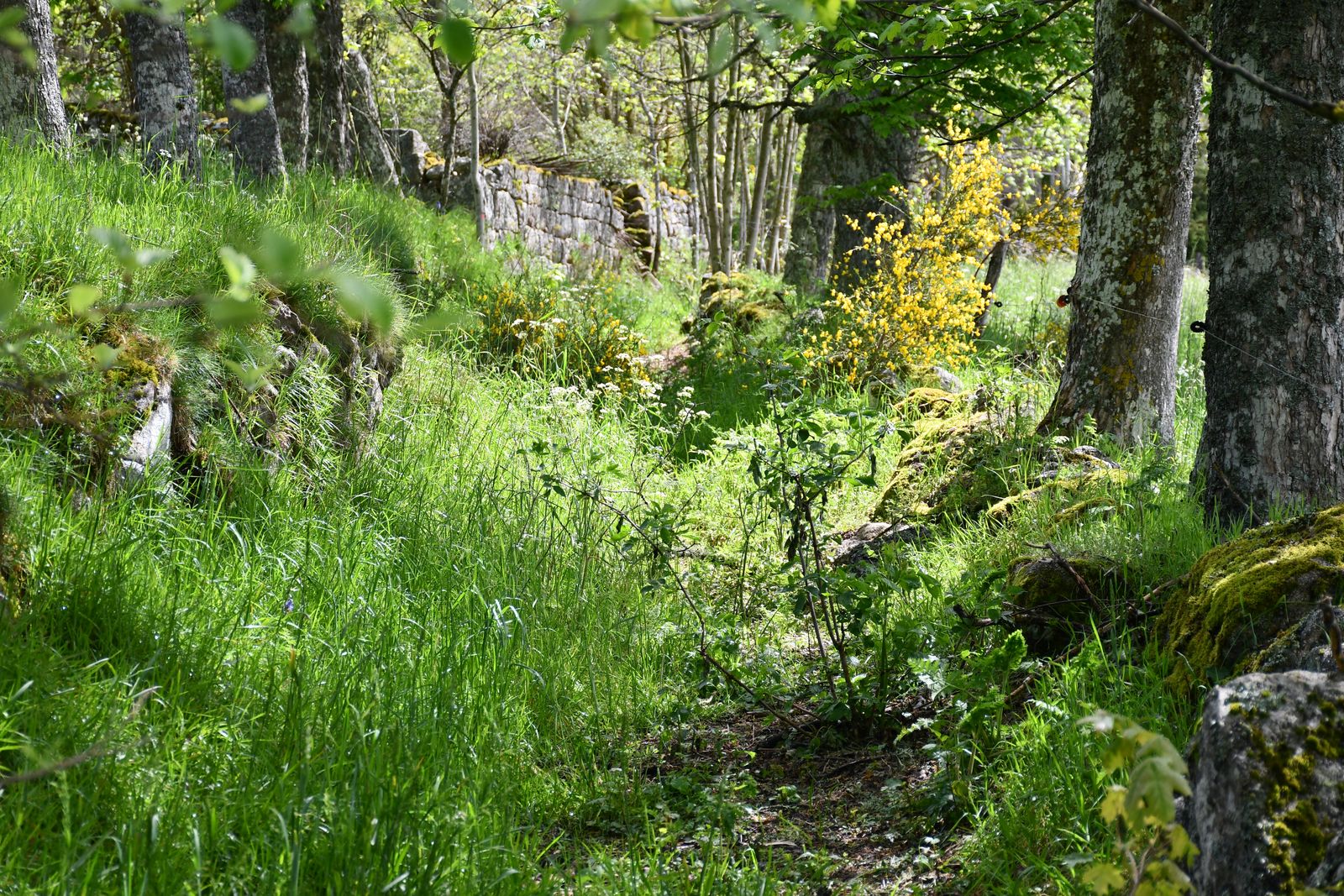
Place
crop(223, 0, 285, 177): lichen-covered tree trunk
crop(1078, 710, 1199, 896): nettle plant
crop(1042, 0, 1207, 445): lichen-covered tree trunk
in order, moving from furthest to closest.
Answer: crop(223, 0, 285, 177): lichen-covered tree trunk
crop(1042, 0, 1207, 445): lichen-covered tree trunk
crop(1078, 710, 1199, 896): nettle plant

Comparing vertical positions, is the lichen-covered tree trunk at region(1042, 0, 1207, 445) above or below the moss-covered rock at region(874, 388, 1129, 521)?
above

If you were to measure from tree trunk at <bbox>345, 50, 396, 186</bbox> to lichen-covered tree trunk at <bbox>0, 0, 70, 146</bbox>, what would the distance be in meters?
5.58

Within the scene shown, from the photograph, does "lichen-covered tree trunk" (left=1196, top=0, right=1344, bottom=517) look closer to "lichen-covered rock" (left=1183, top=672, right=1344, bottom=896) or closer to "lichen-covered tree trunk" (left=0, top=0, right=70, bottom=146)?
"lichen-covered rock" (left=1183, top=672, right=1344, bottom=896)

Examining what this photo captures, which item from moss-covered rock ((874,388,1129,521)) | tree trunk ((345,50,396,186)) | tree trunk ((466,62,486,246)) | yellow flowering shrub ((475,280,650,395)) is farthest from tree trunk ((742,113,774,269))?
moss-covered rock ((874,388,1129,521))

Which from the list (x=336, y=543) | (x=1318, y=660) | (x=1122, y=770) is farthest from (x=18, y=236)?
(x=1318, y=660)

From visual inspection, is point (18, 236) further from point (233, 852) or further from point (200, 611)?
point (233, 852)

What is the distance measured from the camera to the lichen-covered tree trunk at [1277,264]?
3971mm

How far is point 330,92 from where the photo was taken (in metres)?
10.9

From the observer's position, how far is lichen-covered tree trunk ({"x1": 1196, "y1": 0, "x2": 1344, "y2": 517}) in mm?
3971

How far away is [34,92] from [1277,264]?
6.38m

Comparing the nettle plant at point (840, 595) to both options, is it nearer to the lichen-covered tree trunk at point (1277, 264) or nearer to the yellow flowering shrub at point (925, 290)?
the lichen-covered tree trunk at point (1277, 264)

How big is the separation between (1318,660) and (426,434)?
14.9 feet

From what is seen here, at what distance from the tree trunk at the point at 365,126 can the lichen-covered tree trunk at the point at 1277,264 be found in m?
9.16

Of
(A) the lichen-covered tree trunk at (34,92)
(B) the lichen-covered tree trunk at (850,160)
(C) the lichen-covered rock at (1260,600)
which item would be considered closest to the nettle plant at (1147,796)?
(C) the lichen-covered rock at (1260,600)
